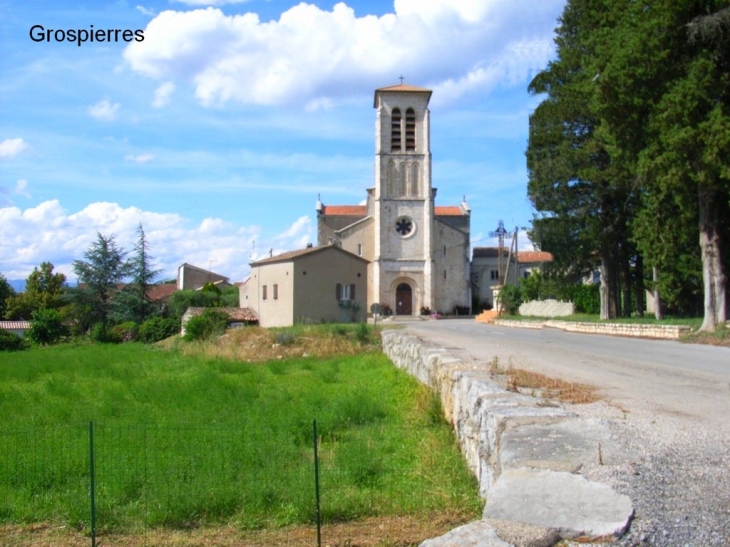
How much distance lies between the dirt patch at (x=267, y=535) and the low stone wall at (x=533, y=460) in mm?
597

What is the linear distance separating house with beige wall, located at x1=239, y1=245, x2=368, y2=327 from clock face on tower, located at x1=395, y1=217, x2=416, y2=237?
26263 millimetres

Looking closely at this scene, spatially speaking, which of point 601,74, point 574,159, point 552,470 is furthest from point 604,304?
point 552,470

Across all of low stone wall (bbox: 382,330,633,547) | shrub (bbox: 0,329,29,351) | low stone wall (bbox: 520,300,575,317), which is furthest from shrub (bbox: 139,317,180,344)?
low stone wall (bbox: 382,330,633,547)

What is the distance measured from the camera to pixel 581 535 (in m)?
3.48

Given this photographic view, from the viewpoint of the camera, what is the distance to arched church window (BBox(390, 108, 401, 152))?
70.5 metres

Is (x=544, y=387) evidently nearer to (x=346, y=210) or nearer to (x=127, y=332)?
(x=127, y=332)

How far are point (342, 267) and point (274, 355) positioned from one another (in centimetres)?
1808

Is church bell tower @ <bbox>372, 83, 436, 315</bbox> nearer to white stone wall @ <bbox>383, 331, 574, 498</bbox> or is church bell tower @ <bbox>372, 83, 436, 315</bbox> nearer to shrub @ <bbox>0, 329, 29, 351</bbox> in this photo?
shrub @ <bbox>0, 329, 29, 351</bbox>

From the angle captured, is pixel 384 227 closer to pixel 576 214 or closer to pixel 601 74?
pixel 576 214

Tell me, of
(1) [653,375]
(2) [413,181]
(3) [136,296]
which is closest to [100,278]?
(3) [136,296]

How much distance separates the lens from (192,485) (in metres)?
6.66

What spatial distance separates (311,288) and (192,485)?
108ft

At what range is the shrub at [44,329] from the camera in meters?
42.1

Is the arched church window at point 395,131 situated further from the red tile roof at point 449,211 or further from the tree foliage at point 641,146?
the tree foliage at point 641,146
